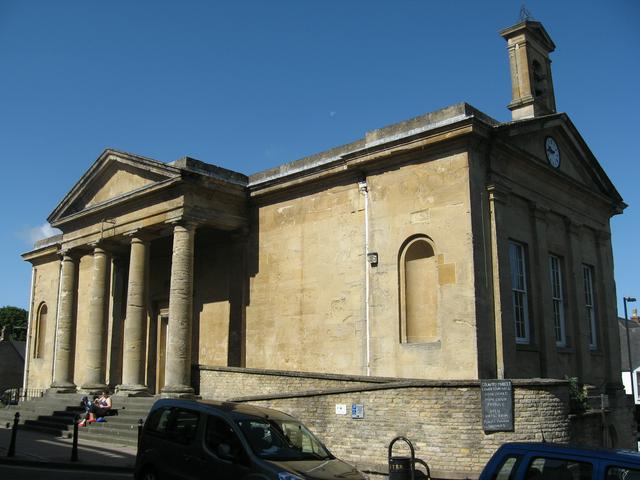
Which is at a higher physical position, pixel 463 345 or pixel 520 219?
pixel 520 219

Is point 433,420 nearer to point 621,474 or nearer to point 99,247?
point 621,474

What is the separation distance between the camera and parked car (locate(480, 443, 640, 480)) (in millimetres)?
5879

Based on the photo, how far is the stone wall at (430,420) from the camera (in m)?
12.5

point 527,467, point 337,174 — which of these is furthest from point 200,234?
point 527,467

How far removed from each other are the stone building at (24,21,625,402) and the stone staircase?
818 mm

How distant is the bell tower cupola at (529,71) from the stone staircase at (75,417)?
14801 millimetres

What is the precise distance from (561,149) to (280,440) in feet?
51.1

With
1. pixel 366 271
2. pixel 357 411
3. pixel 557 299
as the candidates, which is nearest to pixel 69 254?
pixel 366 271

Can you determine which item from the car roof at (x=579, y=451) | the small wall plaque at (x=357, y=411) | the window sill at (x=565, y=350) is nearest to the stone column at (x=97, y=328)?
the small wall plaque at (x=357, y=411)

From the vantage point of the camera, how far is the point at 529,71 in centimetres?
2044

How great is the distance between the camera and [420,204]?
681 inches

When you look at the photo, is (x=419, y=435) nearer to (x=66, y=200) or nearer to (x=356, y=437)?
(x=356, y=437)

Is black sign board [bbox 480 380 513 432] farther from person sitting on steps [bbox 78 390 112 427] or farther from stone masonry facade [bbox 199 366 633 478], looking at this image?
person sitting on steps [bbox 78 390 112 427]

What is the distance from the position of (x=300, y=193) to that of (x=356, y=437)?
901 centimetres
